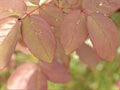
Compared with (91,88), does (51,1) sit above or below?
above

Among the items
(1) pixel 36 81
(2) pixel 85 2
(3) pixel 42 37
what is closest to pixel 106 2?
(2) pixel 85 2

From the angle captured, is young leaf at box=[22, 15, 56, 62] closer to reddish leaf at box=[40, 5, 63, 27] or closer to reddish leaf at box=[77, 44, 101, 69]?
reddish leaf at box=[40, 5, 63, 27]

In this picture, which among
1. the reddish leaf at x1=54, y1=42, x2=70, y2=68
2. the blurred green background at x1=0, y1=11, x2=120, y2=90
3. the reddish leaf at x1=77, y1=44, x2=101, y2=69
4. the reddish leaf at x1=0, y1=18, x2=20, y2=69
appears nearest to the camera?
the reddish leaf at x1=0, y1=18, x2=20, y2=69

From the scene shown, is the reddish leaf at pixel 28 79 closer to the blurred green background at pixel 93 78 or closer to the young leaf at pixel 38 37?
the young leaf at pixel 38 37

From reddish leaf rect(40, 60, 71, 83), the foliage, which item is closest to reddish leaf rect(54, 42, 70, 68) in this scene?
reddish leaf rect(40, 60, 71, 83)

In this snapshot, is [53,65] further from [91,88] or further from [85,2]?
[91,88]

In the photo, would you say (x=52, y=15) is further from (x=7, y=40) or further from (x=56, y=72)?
(x=56, y=72)
